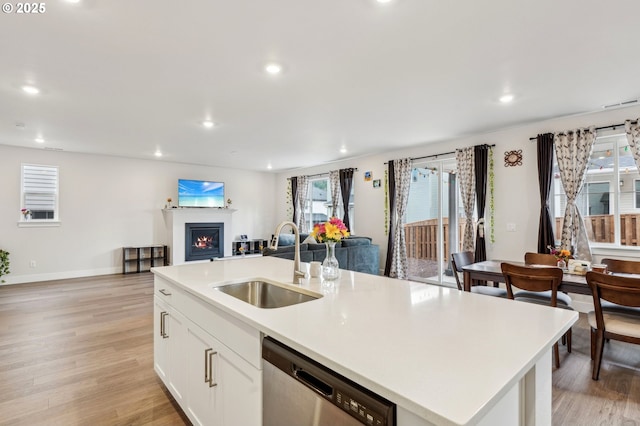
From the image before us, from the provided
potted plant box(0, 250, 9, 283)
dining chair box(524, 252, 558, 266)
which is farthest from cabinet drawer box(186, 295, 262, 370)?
potted plant box(0, 250, 9, 283)

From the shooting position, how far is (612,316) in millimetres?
2580

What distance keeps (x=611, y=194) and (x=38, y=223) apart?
9371 millimetres

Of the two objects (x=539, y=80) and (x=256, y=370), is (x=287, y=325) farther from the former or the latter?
(x=539, y=80)

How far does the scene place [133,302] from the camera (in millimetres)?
4625

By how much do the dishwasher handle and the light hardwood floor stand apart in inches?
57.9

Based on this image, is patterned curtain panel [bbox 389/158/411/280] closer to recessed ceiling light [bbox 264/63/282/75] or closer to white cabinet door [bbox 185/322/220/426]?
recessed ceiling light [bbox 264/63/282/75]

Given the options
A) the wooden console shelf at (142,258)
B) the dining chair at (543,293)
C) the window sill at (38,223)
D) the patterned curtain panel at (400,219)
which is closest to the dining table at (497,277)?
the dining chair at (543,293)

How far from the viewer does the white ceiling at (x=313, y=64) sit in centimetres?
203

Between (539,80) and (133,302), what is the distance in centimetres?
575

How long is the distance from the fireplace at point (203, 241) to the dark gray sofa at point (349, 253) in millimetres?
2979

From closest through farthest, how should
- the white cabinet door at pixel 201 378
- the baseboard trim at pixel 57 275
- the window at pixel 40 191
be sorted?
the white cabinet door at pixel 201 378 → the baseboard trim at pixel 57 275 → the window at pixel 40 191

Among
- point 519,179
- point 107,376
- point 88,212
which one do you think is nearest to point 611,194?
point 519,179

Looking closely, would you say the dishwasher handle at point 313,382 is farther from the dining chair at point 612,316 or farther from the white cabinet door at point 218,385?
the dining chair at point 612,316

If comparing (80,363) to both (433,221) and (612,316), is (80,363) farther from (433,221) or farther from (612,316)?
(433,221)
